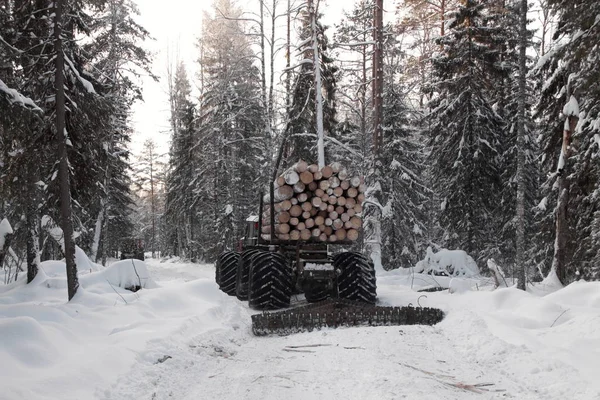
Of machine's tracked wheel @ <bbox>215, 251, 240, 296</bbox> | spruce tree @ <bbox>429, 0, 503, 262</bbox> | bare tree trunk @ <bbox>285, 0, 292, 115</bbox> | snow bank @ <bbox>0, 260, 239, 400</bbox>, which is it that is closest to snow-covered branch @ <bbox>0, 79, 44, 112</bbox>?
snow bank @ <bbox>0, 260, 239, 400</bbox>

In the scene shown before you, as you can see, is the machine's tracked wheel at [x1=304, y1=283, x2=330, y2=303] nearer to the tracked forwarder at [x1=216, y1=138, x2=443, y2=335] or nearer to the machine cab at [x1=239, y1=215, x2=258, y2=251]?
the tracked forwarder at [x1=216, y1=138, x2=443, y2=335]

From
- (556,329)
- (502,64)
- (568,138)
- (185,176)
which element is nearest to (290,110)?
(502,64)

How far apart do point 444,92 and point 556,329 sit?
16.0 m

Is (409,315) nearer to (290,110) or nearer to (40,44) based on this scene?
(40,44)

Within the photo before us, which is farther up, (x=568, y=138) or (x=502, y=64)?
(x=502, y=64)

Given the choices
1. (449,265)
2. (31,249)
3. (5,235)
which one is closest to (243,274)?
(5,235)

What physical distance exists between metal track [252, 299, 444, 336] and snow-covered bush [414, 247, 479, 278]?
316 inches

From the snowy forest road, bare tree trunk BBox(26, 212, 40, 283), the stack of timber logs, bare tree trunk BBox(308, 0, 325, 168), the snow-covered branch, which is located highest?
bare tree trunk BBox(308, 0, 325, 168)

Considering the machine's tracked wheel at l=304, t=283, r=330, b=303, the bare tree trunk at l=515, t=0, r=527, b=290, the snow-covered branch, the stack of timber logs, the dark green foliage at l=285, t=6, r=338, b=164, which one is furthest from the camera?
the dark green foliage at l=285, t=6, r=338, b=164

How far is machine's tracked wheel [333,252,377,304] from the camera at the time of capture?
376 inches

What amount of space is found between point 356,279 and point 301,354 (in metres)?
4.01

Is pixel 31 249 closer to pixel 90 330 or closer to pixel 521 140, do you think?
pixel 90 330

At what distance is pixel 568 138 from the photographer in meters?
12.2

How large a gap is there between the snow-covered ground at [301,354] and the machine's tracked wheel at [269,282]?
0.96m
